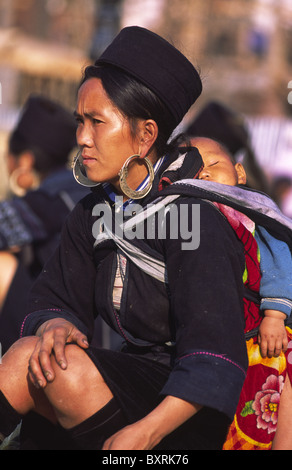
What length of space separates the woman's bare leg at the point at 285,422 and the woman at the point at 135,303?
8.0 inches

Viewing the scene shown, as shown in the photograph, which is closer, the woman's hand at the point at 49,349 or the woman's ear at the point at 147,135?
the woman's hand at the point at 49,349

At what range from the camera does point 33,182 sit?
4.82 metres

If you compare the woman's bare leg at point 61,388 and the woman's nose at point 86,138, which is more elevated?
the woman's nose at point 86,138

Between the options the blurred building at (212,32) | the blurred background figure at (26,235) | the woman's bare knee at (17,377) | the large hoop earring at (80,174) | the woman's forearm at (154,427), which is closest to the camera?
the woman's forearm at (154,427)

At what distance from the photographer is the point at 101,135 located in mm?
2203

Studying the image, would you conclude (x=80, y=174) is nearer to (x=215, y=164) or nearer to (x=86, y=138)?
(x=86, y=138)

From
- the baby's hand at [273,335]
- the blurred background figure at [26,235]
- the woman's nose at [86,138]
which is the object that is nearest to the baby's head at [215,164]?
the woman's nose at [86,138]

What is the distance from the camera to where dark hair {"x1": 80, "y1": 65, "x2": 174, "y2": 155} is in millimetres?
2174

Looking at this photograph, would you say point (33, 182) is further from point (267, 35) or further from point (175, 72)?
point (267, 35)

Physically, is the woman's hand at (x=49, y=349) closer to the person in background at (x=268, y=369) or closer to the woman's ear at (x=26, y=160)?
the person in background at (x=268, y=369)

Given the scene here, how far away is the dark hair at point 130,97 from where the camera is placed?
7.13 feet

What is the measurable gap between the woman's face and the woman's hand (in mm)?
526

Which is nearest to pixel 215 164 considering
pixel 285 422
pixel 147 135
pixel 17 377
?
pixel 147 135

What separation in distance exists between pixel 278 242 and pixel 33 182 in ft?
9.63
